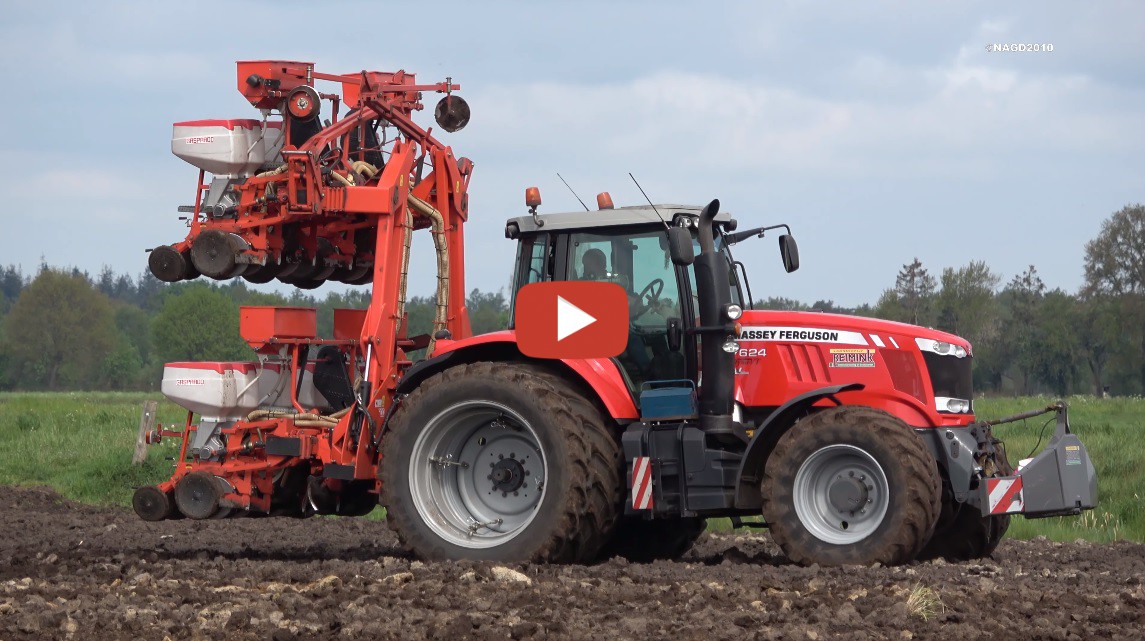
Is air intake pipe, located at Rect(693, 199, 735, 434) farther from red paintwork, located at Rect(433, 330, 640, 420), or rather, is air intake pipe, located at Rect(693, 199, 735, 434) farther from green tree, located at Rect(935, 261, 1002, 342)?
green tree, located at Rect(935, 261, 1002, 342)

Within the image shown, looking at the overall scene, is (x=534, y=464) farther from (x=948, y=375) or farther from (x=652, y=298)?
(x=948, y=375)

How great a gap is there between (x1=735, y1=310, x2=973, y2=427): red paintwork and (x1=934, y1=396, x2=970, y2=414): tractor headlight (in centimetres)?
4

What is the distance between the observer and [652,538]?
10.9 metres

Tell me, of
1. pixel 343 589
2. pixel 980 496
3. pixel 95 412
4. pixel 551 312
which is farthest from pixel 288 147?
pixel 95 412

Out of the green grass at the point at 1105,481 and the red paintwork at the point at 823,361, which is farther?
the green grass at the point at 1105,481

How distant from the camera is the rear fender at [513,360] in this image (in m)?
9.55

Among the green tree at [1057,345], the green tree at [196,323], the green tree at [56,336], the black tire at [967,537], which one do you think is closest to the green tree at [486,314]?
the black tire at [967,537]

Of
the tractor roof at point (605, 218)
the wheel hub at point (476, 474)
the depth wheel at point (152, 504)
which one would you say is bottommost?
the depth wheel at point (152, 504)

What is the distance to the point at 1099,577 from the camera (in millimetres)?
8828

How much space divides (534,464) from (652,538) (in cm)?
150

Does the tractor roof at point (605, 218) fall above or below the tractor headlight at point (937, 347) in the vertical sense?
above

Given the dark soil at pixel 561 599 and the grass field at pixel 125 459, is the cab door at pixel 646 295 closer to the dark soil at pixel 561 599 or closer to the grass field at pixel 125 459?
the dark soil at pixel 561 599

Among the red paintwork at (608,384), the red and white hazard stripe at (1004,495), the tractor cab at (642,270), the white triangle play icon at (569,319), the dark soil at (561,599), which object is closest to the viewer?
the dark soil at (561,599)
